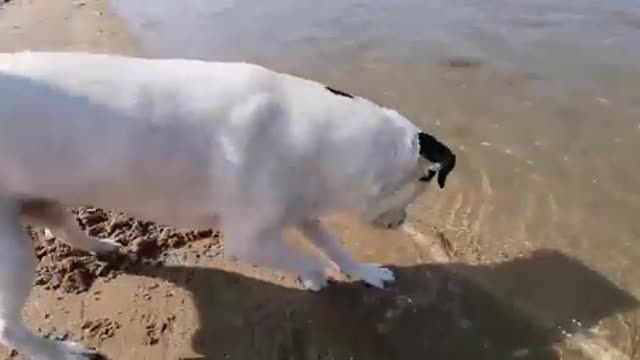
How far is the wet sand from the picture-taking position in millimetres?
3660

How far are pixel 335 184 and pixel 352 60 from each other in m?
3.07

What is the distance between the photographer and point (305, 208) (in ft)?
11.8

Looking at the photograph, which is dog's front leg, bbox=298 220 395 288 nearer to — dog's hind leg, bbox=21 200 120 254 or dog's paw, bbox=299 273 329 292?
dog's paw, bbox=299 273 329 292

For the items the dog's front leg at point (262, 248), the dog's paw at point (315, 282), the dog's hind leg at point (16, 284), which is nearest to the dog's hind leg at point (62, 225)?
the dog's hind leg at point (16, 284)

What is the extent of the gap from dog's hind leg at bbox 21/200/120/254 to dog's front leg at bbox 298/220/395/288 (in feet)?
3.31

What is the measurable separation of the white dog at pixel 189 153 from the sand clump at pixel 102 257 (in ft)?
1.70

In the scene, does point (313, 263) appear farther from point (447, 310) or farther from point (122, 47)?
point (122, 47)

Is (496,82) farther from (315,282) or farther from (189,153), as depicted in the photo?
(189,153)

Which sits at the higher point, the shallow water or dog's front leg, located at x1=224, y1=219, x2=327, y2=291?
dog's front leg, located at x1=224, y1=219, x2=327, y2=291

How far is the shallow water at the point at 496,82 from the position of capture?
4.38m

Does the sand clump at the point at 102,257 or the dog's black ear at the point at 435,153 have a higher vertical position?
the dog's black ear at the point at 435,153

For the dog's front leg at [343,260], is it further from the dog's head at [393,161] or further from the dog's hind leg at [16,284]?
the dog's hind leg at [16,284]

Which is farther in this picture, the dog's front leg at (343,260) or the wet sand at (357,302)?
the dog's front leg at (343,260)

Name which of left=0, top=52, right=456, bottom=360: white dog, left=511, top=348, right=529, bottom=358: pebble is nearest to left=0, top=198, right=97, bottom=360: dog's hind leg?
left=0, top=52, right=456, bottom=360: white dog
